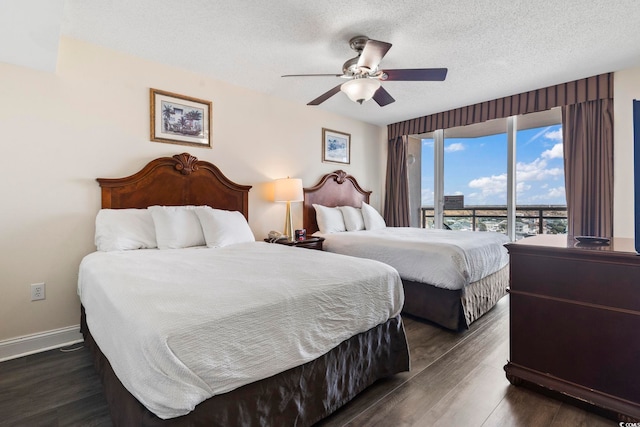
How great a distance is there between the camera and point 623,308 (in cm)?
147

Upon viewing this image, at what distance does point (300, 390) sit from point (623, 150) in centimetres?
394

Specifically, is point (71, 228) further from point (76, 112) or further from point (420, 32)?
point (420, 32)

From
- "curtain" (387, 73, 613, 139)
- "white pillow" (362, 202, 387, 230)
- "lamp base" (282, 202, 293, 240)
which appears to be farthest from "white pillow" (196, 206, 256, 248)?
"curtain" (387, 73, 613, 139)

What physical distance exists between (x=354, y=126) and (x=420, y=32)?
2.52 meters

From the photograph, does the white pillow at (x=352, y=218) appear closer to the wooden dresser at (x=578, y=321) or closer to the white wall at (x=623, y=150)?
the wooden dresser at (x=578, y=321)

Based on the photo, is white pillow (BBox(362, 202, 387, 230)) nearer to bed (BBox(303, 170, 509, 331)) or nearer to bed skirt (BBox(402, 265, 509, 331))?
bed (BBox(303, 170, 509, 331))

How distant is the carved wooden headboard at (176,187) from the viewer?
2619 mm

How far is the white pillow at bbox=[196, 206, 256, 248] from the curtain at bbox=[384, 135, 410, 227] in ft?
9.63

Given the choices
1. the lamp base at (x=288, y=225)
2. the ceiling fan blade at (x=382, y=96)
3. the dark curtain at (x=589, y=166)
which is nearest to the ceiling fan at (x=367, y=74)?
the ceiling fan blade at (x=382, y=96)

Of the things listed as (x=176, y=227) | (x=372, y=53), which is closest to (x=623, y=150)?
(x=372, y=53)

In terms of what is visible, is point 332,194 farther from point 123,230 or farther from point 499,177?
point 123,230

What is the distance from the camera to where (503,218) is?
430 cm

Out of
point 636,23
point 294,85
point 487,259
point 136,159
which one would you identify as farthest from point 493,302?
point 136,159

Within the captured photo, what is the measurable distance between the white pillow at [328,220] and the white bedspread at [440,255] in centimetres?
56
